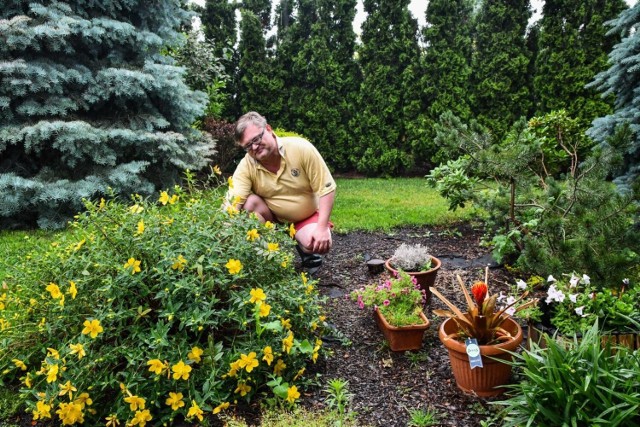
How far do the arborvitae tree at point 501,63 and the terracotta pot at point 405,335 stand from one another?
22.0 ft

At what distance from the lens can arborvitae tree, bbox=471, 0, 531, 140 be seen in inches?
323

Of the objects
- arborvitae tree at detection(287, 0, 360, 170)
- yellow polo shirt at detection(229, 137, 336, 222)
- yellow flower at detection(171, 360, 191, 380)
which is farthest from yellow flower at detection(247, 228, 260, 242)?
arborvitae tree at detection(287, 0, 360, 170)

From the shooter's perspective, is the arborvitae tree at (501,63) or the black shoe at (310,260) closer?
the black shoe at (310,260)

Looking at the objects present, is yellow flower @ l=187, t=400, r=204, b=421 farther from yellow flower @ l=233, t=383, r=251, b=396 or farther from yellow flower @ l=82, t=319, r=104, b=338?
yellow flower @ l=82, t=319, r=104, b=338

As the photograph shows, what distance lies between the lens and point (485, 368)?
7.13 ft

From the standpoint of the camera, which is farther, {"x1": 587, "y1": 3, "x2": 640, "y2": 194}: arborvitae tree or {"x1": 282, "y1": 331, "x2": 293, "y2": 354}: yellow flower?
{"x1": 587, "y1": 3, "x2": 640, "y2": 194}: arborvitae tree

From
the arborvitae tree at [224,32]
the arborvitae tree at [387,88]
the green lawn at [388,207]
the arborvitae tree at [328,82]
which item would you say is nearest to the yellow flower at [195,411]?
the green lawn at [388,207]

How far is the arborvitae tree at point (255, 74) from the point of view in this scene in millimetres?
8930

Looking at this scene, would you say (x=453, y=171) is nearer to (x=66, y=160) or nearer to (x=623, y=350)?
(x=623, y=350)

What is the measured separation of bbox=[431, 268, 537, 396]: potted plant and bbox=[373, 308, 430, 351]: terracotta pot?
258 millimetres

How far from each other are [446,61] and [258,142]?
20.8 ft

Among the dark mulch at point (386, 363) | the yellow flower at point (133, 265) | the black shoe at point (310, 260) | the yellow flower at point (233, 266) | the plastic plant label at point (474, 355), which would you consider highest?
the yellow flower at point (233, 266)

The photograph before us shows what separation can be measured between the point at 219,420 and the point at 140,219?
1079 millimetres

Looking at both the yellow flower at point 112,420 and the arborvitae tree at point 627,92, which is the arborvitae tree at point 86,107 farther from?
the arborvitae tree at point 627,92
